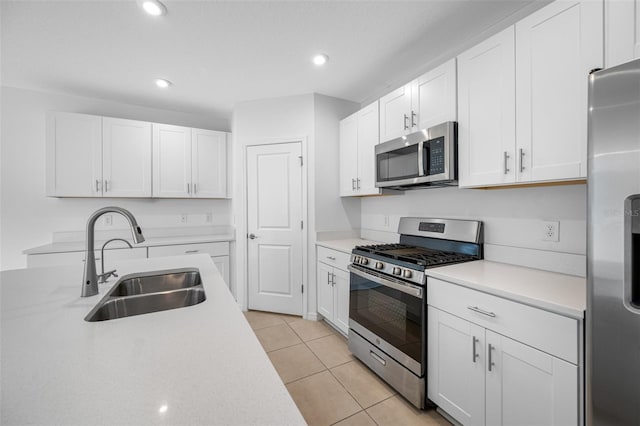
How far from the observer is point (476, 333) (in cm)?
142

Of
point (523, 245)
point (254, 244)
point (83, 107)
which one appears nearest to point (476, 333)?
point (523, 245)

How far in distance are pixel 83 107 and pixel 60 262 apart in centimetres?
182

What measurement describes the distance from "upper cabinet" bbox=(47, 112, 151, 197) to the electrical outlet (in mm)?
3871

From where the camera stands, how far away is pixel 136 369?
0.67 meters

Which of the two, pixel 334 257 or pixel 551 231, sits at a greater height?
pixel 551 231

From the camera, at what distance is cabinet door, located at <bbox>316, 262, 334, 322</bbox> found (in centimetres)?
281

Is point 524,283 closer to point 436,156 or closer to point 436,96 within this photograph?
point 436,156

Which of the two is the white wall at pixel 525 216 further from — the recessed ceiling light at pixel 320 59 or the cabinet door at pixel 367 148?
the recessed ceiling light at pixel 320 59

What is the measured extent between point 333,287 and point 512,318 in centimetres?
170

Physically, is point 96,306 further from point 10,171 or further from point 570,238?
point 10,171

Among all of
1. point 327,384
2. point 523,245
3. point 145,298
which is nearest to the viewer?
point 145,298

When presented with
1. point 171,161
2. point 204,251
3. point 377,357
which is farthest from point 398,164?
point 171,161

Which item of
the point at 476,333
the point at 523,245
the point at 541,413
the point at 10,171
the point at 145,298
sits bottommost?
the point at 541,413

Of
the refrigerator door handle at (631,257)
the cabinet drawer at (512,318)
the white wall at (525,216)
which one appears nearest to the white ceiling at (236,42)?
the white wall at (525,216)
